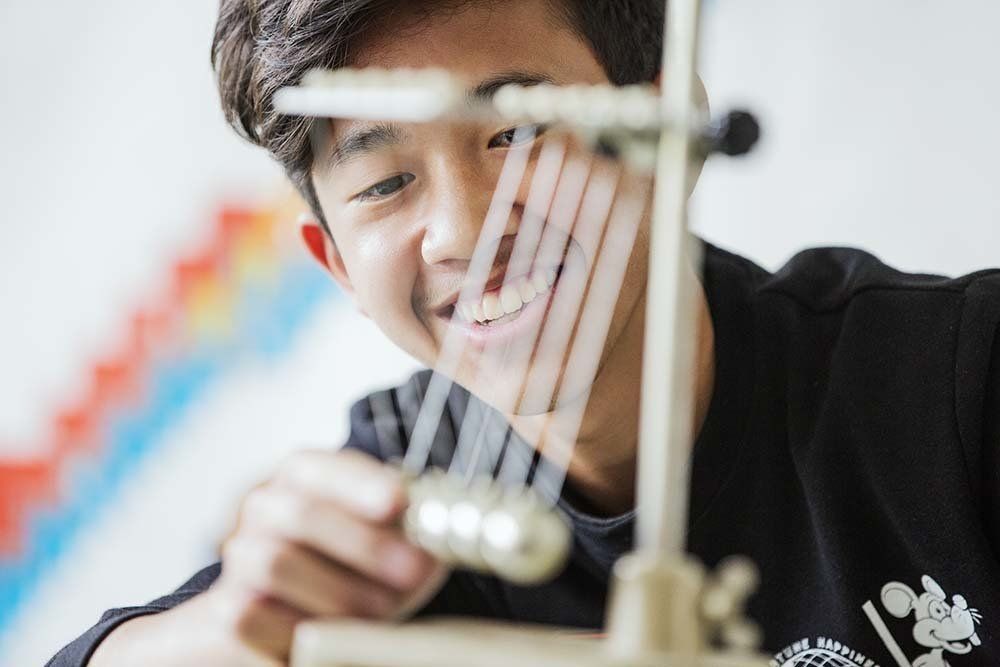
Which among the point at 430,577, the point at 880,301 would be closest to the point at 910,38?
Result: the point at 880,301

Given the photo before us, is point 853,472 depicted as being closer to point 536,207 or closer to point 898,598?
point 898,598

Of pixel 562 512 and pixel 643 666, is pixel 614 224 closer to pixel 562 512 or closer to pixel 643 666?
pixel 562 512

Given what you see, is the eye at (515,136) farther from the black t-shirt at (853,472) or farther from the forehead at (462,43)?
the black t-shirt at (853,472)

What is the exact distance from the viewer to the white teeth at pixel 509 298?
77 centimetres

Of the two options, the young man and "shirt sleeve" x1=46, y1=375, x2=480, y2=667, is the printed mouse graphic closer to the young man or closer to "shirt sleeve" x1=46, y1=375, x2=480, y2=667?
the young man

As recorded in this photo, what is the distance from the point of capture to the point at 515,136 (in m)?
0.72

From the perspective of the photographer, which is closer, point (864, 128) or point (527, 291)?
point (527, 291)

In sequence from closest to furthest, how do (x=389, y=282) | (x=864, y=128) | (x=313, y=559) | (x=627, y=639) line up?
1. (x=627, y=639)
2. (x=313, y=559)
3. (x=389, y=282)
4. (x=864, y=128)

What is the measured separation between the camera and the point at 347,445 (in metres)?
1.06

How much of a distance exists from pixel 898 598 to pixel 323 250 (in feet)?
1.86

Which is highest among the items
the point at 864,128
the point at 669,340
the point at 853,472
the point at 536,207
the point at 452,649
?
the point at 864,128

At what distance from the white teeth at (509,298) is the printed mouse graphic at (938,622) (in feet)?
1.15

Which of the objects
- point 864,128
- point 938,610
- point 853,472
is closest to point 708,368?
point 853,472

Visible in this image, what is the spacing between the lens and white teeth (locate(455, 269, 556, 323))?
2.52 feet
